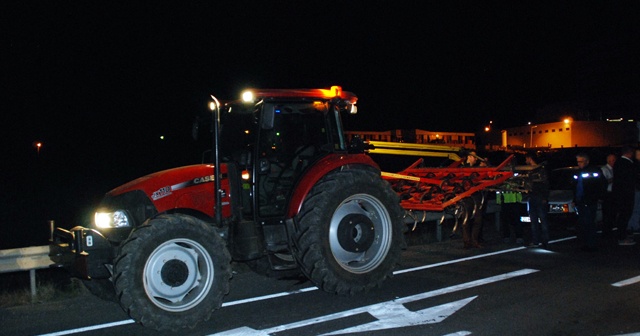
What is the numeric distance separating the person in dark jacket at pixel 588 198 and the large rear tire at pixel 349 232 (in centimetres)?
458

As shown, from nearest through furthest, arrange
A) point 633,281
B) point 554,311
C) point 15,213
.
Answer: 1. point 554,311
2. point 633,281
3. point 15,213

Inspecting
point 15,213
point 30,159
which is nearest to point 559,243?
point 15,213

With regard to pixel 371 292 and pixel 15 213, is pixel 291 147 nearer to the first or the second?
pixel 371 292

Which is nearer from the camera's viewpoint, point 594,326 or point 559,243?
point 594,326

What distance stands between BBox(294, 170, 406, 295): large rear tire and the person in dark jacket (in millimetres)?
4582

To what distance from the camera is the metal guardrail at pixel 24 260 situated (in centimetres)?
766

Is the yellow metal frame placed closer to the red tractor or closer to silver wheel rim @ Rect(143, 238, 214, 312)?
the red tractor

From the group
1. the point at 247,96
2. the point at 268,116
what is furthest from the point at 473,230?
the point at 247,96

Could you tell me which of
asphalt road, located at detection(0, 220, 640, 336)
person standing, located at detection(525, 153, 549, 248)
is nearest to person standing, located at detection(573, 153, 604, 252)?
person standing, located at detection(525, 153, 549, 248)

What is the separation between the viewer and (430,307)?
6.64m

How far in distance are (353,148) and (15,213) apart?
1942 centimetres

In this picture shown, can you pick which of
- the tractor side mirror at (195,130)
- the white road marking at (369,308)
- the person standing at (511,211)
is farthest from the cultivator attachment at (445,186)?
the tractor side mirror at (195,130)

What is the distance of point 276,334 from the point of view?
18.7 ft

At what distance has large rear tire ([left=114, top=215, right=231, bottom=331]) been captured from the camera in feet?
18.5
